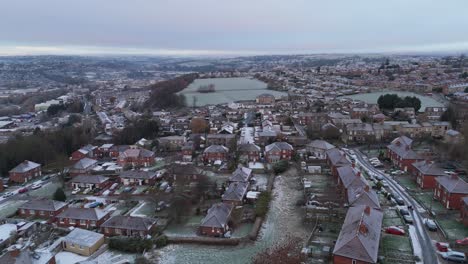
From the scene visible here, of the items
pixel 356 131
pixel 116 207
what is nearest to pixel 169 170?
pixel 116 207

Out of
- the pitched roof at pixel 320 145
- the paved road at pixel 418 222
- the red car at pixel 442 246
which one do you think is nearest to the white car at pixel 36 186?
the pitched roof at pixel 320 145

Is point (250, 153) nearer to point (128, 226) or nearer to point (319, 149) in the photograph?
point (319, 149)

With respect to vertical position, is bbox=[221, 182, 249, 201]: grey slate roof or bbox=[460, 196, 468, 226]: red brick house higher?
bbox=[460, 196, 468, 226]: red brick house

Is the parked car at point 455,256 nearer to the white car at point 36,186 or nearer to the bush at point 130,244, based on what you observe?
the bush at point 130,244

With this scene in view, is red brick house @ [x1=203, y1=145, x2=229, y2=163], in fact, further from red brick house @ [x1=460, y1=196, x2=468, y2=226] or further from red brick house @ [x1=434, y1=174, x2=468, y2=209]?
red brick house @ [x1=460, y1=196, x2=468, y2=226]

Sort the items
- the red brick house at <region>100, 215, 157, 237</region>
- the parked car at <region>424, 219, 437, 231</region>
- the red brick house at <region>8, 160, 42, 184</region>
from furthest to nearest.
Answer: the red brick house at <region>8, 160, 42, 184</region> → the red brick house at <region>100, 215, 157, 237</region> → the parked car at <region>424, 219, 437, 231</region>

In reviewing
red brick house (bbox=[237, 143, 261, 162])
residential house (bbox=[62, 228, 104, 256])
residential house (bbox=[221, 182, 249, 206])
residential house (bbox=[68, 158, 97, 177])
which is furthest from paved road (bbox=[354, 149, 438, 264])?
residential house (bbox=[68, 158, 97, 177])

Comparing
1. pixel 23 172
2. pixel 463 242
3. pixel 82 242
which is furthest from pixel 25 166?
pixel 463 242
